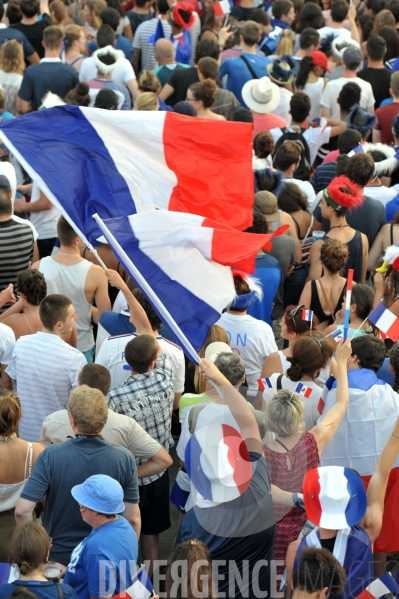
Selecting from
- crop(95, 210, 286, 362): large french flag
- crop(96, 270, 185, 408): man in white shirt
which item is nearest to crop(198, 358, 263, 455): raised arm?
crop(95, 210, 286, 362): large french flag

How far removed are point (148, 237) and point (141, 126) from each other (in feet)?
3.34

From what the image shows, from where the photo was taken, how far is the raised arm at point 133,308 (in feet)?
18.0

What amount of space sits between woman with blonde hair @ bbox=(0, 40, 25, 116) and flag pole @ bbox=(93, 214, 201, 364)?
5.69m

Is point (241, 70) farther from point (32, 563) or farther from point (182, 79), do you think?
point (32, 563)

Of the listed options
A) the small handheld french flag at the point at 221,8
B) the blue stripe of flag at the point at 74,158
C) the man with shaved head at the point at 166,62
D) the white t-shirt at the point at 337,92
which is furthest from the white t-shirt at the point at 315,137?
the blue stripe of flag at the point at 74,158

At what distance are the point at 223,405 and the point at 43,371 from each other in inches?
51.3

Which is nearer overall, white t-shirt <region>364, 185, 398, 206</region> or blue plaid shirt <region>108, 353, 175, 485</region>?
blue plaid shirt <region>108, 353, 175, 485</region>

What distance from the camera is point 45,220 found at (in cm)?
805

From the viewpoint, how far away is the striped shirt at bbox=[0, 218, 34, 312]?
6.79m

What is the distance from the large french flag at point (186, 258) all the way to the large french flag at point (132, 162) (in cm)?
50

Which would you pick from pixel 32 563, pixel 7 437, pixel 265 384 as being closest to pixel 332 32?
pixel 265 384

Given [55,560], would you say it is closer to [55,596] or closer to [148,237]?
[55,596]

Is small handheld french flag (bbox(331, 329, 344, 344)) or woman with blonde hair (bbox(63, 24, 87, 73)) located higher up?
woman with blonde hair (bbox(63, 24, 87, 73))

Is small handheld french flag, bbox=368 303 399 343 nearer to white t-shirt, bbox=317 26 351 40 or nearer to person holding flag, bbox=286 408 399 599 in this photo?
person holding flag, bbox=286 408 399 599
